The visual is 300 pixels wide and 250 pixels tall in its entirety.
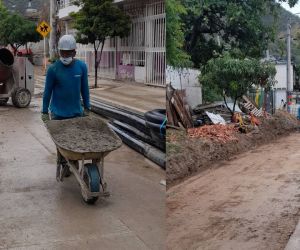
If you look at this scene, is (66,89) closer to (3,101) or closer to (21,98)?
(21,98)

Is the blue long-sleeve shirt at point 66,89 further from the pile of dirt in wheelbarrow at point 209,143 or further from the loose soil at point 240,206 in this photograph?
the loose soil at point 240,206

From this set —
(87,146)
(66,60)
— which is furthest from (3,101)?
(87,146)

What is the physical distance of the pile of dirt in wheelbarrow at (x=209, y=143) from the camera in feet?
8.58

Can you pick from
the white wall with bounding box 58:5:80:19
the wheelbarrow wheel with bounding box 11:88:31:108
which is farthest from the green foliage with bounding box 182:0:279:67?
the wheelbarrow wheel with bounding box 11:88:31:108

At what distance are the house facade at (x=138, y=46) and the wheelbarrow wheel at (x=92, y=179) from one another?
63 cm

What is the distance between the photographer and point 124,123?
4156 mm

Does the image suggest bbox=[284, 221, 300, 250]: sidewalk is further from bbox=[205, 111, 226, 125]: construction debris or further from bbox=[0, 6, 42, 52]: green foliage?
bbox=[0, 6, 42, 52]: green foliage

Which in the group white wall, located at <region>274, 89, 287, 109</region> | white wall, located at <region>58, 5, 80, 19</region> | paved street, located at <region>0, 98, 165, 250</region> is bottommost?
paved street, located at <region>0, 98, 165, 250</region>

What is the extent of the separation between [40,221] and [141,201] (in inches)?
24.7

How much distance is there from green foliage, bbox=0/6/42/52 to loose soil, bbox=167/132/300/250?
398cm

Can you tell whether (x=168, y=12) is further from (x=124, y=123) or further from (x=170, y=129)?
(x=124, y=123)

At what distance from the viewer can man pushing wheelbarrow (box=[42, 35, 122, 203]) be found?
280 cm

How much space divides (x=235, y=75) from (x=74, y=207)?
1.40m

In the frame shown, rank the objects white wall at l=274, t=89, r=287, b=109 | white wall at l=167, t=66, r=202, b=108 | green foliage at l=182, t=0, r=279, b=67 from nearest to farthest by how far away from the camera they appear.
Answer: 1. white wall at l=167, t=66, r=202, b=108
2. green foliage at l=182, t=0, r=279, b=67
3. white wall at l=274, t=89, r=287, b=109
